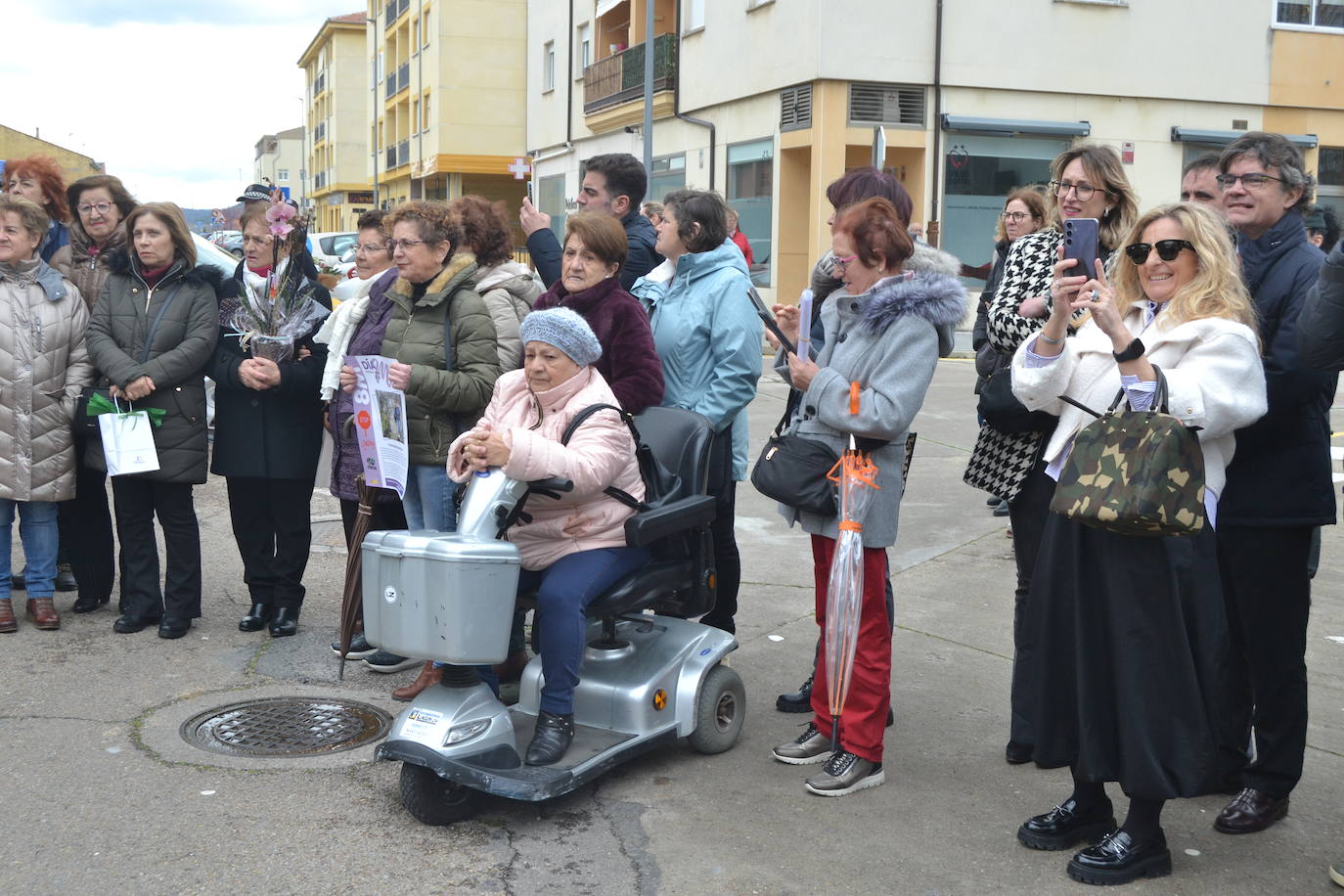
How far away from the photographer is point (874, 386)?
4.36m

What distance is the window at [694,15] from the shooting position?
25.8m

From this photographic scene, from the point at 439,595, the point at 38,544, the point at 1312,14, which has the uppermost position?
the point at 1312,14

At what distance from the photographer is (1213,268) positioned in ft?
11.9

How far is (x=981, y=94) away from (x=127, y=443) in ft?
62.1

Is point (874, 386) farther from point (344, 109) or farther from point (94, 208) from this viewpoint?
point (344, 109)

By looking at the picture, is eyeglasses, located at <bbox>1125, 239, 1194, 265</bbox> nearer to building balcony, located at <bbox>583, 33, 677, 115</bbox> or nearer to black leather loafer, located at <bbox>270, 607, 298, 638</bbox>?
black leather loafer, located at <bbox>270, 607, 298, 638</bbox>

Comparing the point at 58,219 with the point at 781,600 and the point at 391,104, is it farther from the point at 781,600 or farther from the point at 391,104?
the point at 391,104

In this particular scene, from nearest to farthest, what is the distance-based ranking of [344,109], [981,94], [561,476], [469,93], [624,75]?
[561,476] < [981,94] < [624,75] < [469,93] < [344,109]

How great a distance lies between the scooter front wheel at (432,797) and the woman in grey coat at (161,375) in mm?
2535

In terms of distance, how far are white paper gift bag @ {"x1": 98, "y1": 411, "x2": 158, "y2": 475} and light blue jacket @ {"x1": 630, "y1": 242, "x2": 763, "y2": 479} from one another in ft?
7.88

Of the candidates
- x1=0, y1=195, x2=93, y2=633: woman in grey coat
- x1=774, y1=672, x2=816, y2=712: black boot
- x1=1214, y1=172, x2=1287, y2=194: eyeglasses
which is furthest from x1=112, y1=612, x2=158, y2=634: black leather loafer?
x1=1214, y1=172, x2=1287, y2=194: eyeglasses

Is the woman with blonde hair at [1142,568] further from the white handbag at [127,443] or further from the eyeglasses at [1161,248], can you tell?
the white handbag at [127,443]

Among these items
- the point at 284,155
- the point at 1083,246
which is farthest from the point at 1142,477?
the point at 284,155

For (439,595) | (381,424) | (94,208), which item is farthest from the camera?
(94,208)
